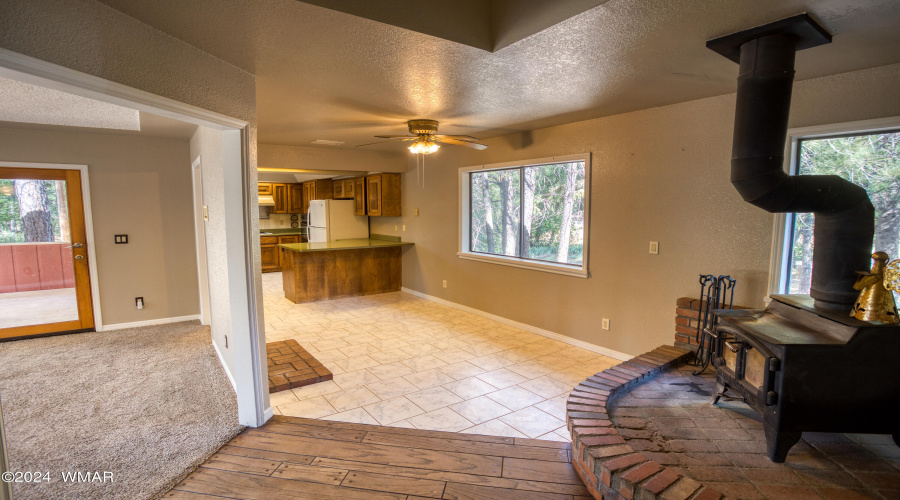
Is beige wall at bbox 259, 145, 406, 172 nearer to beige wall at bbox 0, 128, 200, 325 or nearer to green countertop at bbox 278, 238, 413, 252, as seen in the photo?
beige wall at bbox 0, 128, 200, 325

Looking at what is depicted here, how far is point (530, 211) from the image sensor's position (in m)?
4.84

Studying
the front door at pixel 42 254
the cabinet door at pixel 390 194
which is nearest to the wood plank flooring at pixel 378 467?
the front door at pixel 42 254

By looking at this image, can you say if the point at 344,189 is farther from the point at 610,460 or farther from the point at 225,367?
the point at 610,460

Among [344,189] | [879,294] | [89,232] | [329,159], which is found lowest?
[879,294]

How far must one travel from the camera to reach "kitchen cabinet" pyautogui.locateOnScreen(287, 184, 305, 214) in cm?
887

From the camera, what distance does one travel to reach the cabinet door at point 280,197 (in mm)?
8750

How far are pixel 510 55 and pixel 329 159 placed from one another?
4252 millimetres

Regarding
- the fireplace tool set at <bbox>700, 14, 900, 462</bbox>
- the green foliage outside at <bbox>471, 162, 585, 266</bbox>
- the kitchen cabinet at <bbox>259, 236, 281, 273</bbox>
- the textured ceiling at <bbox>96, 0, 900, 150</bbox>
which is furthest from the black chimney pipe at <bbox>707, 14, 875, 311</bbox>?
A: the kitchen cabinet at <bbox>259, 236, 281, 273</bbox>

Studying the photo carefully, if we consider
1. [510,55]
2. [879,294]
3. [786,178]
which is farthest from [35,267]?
[879,294]

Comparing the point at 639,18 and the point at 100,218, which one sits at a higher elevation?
the point at 639,18

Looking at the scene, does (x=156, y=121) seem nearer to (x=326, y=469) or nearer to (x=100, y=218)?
(x=100, y=218)

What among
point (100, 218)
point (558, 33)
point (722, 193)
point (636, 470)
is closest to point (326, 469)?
point (636, 470)

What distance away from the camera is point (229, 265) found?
256 centimetres

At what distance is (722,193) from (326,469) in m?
3.25
